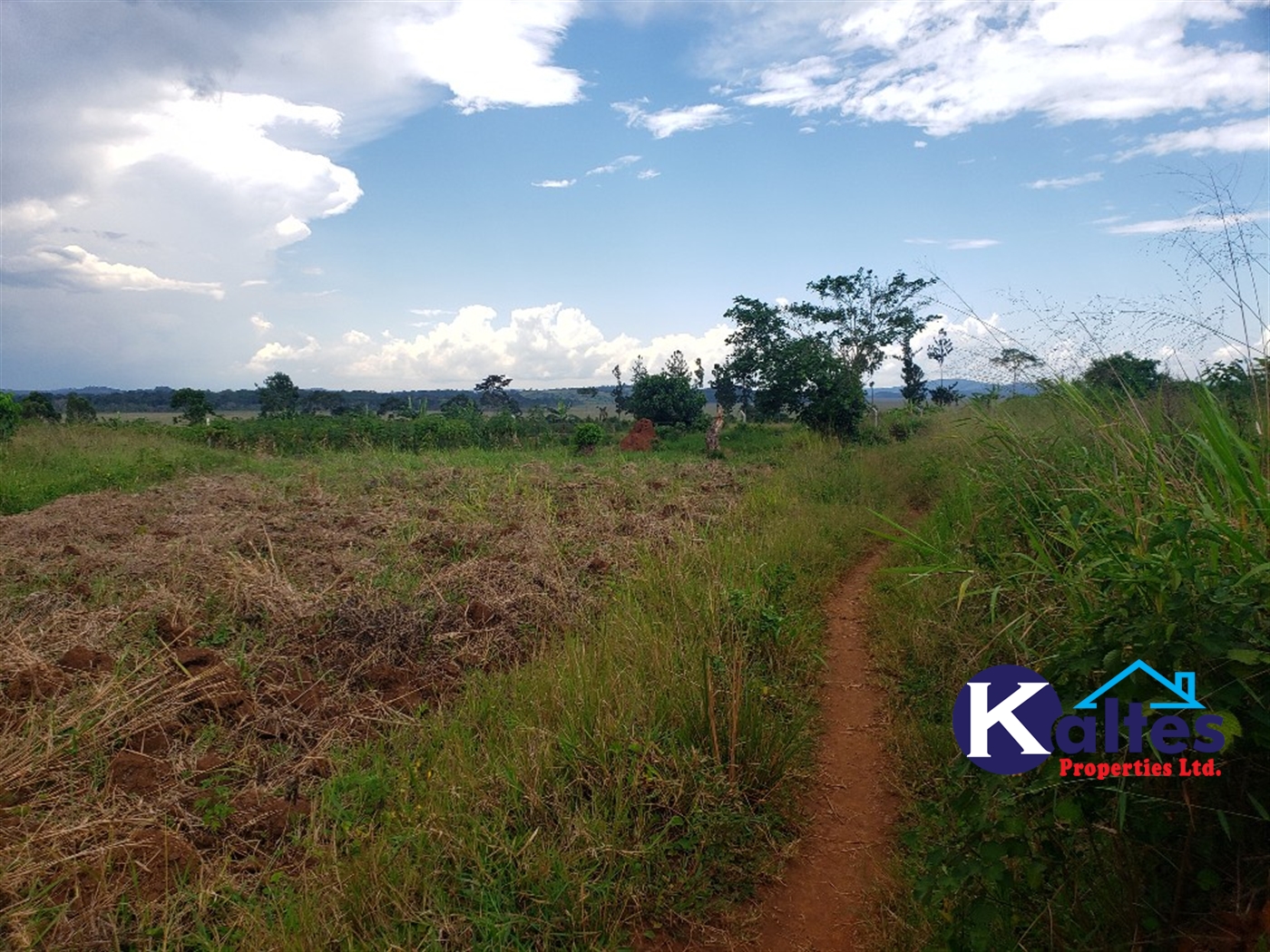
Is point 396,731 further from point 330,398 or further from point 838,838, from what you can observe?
point 330,398

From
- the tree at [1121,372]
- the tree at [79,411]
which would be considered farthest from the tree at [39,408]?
the tree at [1121,372]

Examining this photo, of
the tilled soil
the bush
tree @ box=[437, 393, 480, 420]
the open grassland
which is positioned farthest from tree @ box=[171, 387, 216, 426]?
the open grassland

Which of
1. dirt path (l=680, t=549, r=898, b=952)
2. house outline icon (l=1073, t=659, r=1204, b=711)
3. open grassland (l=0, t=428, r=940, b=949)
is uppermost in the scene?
house outline icon (l=1073, t=659, r=1204, b=711)

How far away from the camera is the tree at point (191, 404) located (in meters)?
24.1

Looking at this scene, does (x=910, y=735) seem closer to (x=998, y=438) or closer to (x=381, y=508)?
(x=998, y=438)

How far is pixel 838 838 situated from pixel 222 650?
12.4ft

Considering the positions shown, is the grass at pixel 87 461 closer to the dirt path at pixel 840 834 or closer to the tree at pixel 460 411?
the tree at pixel 460 411

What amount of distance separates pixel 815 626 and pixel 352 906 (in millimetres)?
3478

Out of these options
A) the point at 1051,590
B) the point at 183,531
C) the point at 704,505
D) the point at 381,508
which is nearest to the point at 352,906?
the point at 1051,590

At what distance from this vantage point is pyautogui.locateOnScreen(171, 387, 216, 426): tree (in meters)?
24.1

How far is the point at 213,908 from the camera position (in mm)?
2666

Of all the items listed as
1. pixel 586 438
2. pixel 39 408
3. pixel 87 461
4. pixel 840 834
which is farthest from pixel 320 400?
pixel 840 834

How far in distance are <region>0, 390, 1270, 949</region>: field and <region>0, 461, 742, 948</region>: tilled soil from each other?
0.07ft

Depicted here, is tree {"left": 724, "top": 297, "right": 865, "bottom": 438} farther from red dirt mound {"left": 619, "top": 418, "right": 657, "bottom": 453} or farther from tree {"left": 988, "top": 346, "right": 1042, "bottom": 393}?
tree {"left": 988, "top": 346, "right": 1042, "bottom": 393}
